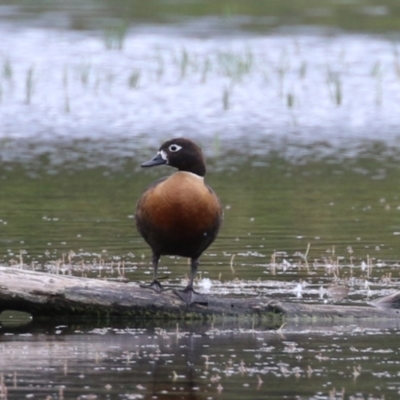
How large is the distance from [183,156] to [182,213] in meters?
0.53

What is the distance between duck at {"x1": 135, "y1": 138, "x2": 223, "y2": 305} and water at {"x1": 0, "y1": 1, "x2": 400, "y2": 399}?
0.53 metres

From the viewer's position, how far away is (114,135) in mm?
20828

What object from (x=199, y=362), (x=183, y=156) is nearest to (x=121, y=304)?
(x=183, y=156)

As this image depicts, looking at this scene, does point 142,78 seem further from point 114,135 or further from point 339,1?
point 339,1

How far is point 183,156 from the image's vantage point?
9062 millimetres

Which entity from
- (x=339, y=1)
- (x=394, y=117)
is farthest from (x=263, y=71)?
(x=339, y=1)

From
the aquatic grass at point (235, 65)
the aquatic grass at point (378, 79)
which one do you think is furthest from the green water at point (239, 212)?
the aquatic grass at point (235, 65)

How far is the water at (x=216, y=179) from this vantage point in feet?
24.9

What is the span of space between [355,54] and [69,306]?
2049cm

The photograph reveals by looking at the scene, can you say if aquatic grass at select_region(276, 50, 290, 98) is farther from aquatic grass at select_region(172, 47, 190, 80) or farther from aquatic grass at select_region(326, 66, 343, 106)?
aquatic grass at select_region(172, 47, 190, 80)

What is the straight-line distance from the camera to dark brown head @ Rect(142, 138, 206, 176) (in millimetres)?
9031

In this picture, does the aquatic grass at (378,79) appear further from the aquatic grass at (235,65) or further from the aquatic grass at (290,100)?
the aquatic grass at (235,65)

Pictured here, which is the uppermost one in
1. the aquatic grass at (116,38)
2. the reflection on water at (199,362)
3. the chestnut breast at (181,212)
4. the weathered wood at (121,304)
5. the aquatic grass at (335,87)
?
the aquatic grass at (116,38)

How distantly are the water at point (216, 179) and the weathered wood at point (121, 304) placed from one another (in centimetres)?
10
